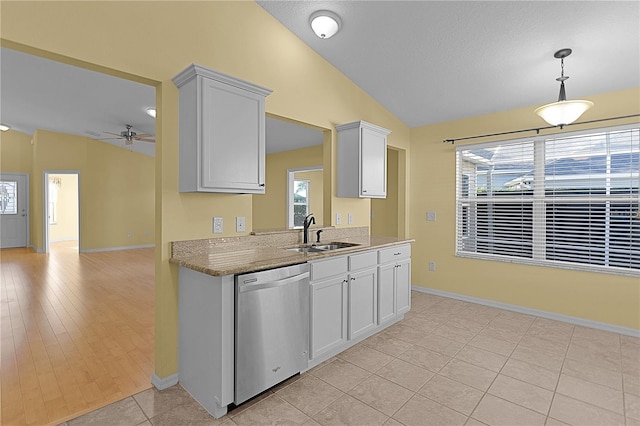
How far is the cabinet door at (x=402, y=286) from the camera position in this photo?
3.39m

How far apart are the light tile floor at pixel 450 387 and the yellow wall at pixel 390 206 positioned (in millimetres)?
2250

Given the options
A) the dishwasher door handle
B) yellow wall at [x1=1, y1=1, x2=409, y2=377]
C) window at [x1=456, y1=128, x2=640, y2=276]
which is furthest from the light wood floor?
window at [x1=456, y1=128, x2=640, y2=276]

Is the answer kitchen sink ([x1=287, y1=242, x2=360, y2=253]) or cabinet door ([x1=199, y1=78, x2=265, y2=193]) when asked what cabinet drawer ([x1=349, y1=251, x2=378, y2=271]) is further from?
cabinet door ([x1=199, y1=78, x2=265, y2=193])

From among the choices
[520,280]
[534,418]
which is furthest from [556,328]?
[534,418]

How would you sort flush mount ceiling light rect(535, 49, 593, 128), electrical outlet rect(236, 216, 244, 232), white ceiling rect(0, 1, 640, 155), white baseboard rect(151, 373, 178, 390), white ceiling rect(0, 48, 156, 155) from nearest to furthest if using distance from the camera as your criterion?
1. white baseboard rect(151, 373, 178, 390)
2. flush mount ceiling light rect(535, 49, 593, 128)
3. white ceiling rect(0, 1, 640, 155)
4. electrical outlet rect(236, 216, 244, 232)
5. white ceiling rect(0, 48, 156, 155)

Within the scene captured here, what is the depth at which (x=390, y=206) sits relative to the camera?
5.32 m

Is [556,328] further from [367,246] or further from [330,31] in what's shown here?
[330,31]

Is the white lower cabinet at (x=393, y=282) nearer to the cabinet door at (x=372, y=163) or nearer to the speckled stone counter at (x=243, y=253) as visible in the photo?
the speckled stone counter at (x=243, y=253)

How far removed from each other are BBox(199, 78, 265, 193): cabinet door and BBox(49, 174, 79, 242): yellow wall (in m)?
10.2

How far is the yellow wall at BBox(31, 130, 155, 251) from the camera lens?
7562mm

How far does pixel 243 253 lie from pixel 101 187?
7.38m

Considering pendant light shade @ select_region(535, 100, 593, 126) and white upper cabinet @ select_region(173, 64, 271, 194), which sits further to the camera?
pendant light shade @ select_region(535, 100, 593, 126)

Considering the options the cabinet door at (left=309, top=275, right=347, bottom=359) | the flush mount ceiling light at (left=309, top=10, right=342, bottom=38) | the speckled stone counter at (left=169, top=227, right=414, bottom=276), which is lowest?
the cabinet door at (left=309, top=275, right=347, bottom=359)

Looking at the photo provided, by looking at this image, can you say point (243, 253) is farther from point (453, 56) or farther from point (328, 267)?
point (453, 56)
